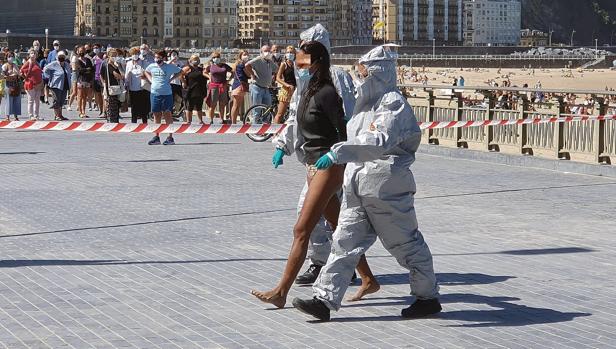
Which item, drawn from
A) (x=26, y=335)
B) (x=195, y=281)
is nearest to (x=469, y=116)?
(x=195, y=281)

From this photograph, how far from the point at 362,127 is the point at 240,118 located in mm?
23269

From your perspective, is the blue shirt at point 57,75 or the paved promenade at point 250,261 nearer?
the paved promenade at point 250,261

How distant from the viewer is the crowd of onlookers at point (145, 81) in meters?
26.6

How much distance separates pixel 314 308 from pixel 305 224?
599 millimetres

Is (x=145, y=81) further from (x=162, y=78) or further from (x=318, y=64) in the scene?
(x=318, y=64)

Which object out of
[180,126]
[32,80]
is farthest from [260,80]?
[180,126]

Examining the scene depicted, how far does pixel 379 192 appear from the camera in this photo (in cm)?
814

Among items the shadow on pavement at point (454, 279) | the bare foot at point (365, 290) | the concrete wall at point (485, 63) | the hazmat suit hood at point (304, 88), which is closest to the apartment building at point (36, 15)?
the concrete wall at point (485, 63)

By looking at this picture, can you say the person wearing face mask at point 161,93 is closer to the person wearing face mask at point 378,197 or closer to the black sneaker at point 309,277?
the black sneaker at point 309,277

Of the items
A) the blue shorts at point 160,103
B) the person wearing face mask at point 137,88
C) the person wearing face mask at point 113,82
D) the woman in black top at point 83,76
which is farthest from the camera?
the woman in black top at point 83,76

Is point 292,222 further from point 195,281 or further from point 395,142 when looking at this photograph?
point 395,142

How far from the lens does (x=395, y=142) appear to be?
8.05m

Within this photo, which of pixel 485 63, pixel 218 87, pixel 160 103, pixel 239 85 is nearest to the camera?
pixel 160 103

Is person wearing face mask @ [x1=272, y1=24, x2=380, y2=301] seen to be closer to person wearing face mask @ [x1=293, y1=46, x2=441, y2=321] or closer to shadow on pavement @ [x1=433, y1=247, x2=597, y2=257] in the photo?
person wearing face mask @ [x1=293, y1=46, x2=441, y2=321]
